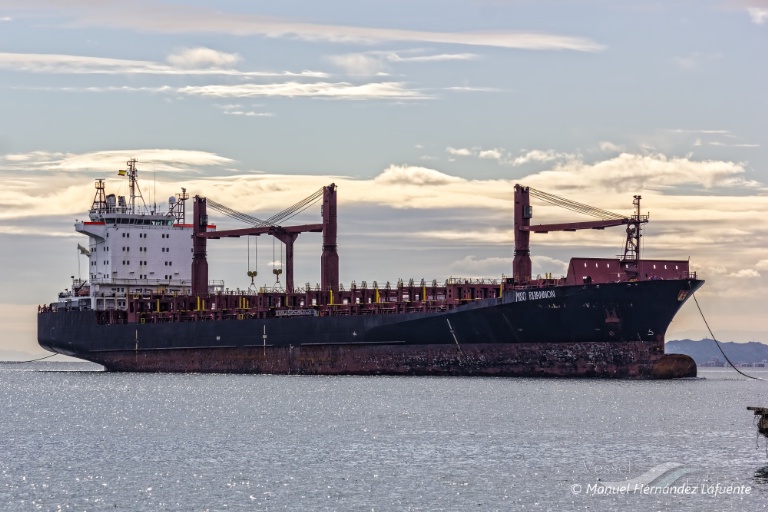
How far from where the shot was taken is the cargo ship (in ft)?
203

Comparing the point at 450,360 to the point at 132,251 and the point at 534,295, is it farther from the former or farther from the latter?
the point at 132,251

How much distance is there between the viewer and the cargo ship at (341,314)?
61875 mm

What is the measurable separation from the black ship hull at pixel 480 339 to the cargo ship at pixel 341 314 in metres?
0.07

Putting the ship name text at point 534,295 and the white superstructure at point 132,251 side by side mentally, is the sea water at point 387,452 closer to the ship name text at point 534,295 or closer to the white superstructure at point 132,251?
the ship name text at point 534,295

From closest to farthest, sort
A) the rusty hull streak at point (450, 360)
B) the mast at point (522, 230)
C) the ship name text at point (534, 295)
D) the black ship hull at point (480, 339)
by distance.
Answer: the black ship hull at point (480, 339) < the ship name text at point (534, 295) < the rusty hull streak at point (450, 360) < the mast at point (522, 230)

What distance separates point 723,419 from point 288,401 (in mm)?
17937

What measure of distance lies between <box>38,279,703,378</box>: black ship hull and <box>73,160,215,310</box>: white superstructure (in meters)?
7.44

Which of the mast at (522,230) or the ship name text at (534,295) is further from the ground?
the mast at (522,230)

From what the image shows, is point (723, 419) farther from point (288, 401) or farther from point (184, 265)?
point (184, 265)

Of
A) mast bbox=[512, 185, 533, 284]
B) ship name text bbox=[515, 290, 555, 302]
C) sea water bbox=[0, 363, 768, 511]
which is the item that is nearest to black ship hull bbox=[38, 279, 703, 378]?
ship name text bbox=[515, 290, 555, 302]

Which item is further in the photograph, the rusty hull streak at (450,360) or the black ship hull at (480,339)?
the rusty hull streak at (450,360)

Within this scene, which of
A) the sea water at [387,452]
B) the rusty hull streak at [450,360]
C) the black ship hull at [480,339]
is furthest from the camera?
the rusty hull streak at [450,360]

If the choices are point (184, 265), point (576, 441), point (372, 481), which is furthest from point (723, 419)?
point (184, 265)

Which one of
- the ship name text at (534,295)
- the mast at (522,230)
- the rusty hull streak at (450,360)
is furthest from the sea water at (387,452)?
the mast at (522,230)
